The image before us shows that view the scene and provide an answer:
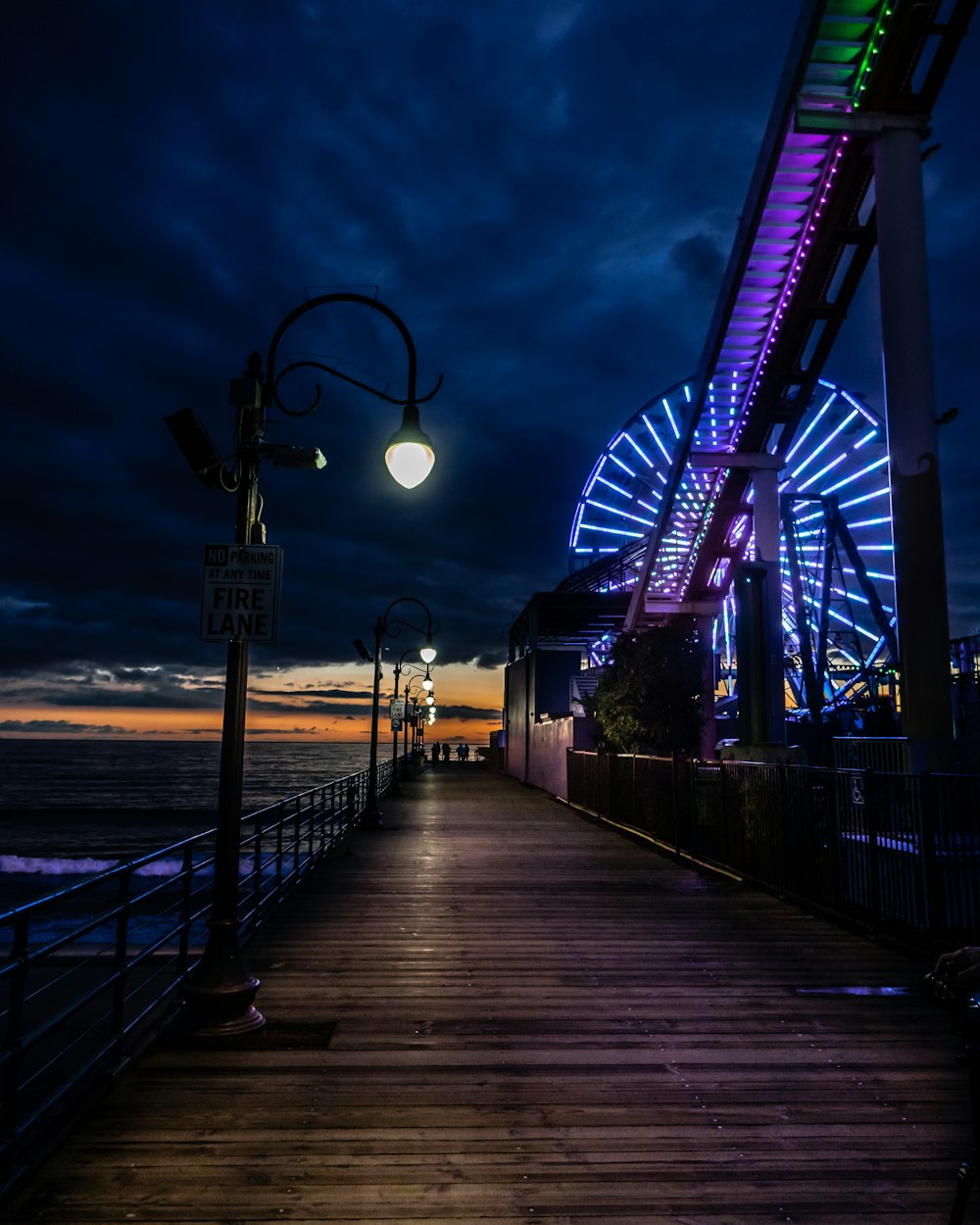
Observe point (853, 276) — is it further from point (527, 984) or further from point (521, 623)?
point (521, 623)

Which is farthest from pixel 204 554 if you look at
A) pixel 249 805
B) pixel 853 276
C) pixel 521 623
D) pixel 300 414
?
pixel 249 805

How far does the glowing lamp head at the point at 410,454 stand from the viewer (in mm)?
6801

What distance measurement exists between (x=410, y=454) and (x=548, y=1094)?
4.27 m

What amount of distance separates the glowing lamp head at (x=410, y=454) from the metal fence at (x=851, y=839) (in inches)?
188

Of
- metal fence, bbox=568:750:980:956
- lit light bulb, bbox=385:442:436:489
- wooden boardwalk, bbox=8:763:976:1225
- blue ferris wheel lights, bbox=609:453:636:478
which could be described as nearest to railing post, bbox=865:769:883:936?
metal fence, bbox=568:750:980:956

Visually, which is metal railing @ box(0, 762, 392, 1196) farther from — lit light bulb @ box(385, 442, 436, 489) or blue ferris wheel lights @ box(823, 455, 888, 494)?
blue ferris wheel lights @ box(823, 455, 888, 494)

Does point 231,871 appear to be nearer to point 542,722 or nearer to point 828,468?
point 542,722

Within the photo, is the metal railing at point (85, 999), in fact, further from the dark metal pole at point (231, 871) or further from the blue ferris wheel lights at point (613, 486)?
the blue ferris wheel lights at point (613, 486)

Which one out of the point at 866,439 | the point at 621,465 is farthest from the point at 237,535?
the point at 621,465

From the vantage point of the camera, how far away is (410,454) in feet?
22.3

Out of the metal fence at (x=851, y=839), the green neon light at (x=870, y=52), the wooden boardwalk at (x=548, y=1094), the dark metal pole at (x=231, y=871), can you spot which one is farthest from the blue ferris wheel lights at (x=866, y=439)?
the dark metal pole at (x=231, y=871)

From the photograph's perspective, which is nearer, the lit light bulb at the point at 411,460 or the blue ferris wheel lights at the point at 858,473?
the lit light bulb at the point at 411,460

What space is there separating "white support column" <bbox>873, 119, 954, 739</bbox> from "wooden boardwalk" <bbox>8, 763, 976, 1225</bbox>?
5.51 metres

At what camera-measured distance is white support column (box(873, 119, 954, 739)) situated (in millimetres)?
12945
